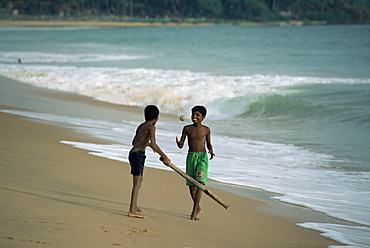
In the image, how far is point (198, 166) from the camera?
5004 mm

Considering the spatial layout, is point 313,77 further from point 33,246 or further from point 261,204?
point 33,246

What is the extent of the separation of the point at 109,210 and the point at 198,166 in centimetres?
88

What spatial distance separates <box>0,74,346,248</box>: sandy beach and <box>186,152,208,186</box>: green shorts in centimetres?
40

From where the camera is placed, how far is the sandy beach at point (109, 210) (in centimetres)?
402

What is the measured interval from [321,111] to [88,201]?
9895 mm

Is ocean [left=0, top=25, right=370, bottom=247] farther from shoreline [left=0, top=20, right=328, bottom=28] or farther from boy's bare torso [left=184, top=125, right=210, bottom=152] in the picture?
shoreline [left=0, top=20, right=328, bottom=28]

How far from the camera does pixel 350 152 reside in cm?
915

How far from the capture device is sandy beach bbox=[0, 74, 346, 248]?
402cm

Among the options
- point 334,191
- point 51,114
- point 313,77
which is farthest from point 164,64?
point 334,191

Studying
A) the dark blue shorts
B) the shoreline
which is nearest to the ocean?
the dark blue shorts

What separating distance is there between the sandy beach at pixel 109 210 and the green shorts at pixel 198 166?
15.6 inches

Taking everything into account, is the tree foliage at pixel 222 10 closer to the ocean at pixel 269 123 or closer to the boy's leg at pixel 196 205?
the ocean at pixel 269 123

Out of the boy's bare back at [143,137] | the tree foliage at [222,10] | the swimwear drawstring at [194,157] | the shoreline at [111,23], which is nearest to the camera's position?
the boy's bare back at [143,137]

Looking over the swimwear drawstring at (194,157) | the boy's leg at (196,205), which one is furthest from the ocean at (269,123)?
the swimwear drawstring at (194,157)
